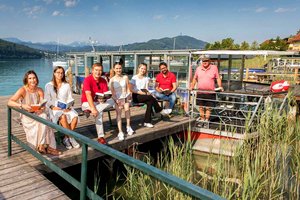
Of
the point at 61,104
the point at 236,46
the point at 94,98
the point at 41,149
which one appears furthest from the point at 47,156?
the point at 236,46

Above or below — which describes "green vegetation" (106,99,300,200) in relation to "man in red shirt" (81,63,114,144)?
below

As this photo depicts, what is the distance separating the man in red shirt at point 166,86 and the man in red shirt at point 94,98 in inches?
68.9

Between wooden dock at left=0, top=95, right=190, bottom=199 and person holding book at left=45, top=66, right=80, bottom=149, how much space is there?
31 centimetres

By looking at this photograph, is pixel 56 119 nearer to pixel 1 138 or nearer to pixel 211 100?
pixel 1 138

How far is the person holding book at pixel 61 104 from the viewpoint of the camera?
4332mm

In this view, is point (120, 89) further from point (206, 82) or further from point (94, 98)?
point (206, 82)

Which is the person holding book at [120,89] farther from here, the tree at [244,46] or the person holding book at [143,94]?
the tree at [244,46]

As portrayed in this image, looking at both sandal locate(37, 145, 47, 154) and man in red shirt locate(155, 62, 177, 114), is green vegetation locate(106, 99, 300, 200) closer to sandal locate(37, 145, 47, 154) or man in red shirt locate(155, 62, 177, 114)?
sandal locate(37, 145, 47, 154)

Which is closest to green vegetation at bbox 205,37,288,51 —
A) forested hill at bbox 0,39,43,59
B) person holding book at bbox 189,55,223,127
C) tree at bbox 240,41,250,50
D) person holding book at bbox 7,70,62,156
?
tree at bbox 240,41,250,50

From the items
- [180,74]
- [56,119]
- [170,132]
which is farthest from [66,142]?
[180,74]

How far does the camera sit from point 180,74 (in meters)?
9.53

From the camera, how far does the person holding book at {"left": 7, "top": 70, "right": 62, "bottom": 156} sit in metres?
3.89

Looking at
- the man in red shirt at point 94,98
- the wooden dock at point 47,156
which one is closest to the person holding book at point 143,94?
the wooden dock at point 47,156

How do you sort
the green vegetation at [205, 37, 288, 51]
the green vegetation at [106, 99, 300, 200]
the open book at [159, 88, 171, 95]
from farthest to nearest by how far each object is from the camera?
1. the green vegetation at [205, 37, 288, 51]
2. the open book at [159, 88, 171, 95]
3. the green vegetation at [106, 99, 300, 200]
